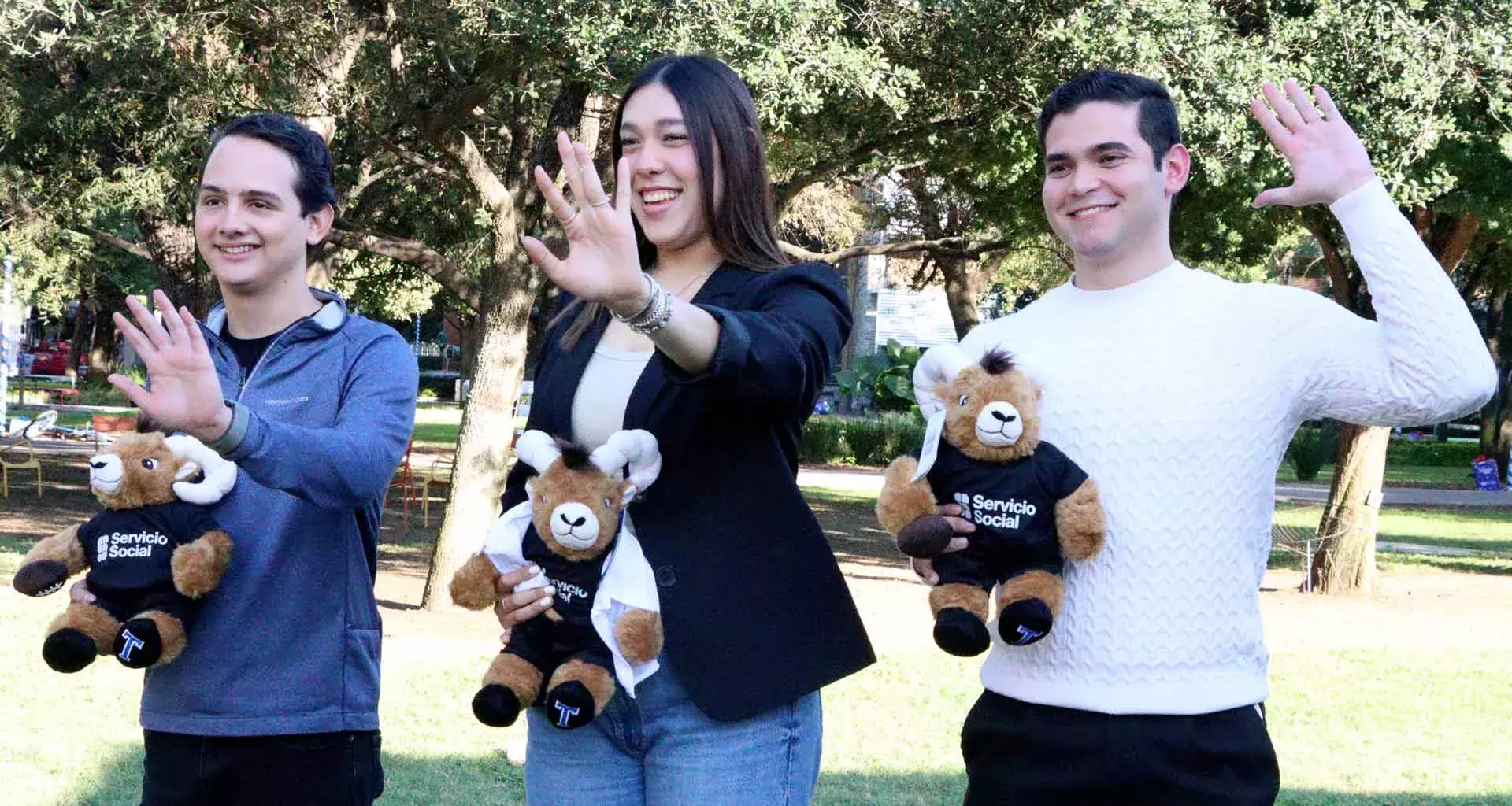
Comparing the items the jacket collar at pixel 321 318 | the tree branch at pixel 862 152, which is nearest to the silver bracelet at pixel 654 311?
the jacket collar at pixel 321 318

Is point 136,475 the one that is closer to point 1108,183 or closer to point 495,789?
point 1108,183

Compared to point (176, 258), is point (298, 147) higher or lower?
higher

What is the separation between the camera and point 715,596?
258 cm

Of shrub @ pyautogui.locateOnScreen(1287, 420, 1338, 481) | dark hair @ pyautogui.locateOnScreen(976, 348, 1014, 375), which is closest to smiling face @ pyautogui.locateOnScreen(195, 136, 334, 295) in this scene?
dark hair @ pyautogui.locateOnScreen(976, 348, 1014, 375)

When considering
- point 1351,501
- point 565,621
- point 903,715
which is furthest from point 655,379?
point 1351,501

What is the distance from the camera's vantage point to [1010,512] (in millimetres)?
2754

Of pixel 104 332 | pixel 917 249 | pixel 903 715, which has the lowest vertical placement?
pixel 104 332

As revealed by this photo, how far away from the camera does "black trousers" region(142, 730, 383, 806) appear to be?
111 inches

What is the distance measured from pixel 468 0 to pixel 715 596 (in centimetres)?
722

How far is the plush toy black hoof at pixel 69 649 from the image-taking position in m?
2.83

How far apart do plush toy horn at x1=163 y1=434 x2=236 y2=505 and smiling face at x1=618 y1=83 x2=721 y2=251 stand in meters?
0.97

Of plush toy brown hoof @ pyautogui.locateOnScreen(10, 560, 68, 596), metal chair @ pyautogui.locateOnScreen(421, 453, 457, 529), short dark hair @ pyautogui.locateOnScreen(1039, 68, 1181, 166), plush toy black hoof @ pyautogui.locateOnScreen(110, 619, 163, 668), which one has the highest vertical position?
short dark hair @ pyautogui.locateOnScreen(1039, 68, 1181, 166)

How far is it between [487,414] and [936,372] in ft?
28.4

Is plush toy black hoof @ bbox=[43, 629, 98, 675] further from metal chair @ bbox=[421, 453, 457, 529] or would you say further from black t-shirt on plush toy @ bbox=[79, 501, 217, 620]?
metal chair @ bbox=[421, 453, 457, 529]
